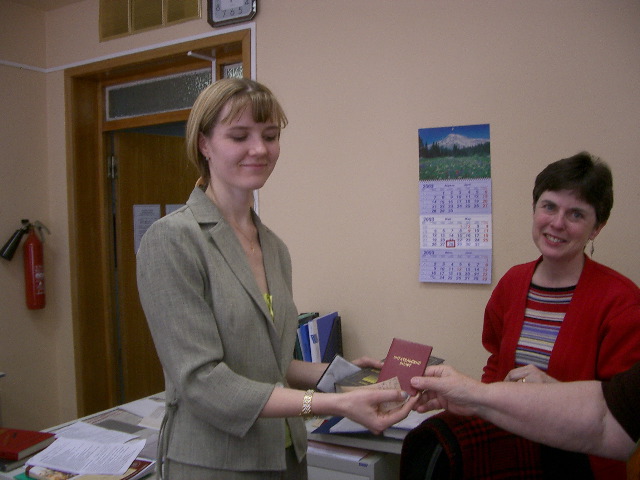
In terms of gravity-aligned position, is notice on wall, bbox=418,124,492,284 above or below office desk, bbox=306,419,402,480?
above

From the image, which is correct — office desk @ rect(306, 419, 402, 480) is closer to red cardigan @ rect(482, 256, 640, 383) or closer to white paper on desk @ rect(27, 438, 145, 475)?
→ red cardigan @ rect(482, 256, 640, 383)

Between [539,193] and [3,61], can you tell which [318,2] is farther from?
[3,61]

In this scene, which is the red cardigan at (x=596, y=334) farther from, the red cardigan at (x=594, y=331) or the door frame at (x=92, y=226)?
A: the door frame at (x=92, y=226)

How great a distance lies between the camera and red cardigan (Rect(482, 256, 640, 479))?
1.47 m

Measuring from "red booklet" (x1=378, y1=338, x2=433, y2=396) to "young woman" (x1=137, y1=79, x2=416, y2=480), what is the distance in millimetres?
82

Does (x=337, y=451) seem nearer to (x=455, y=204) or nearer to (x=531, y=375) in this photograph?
(x=531, y=375)

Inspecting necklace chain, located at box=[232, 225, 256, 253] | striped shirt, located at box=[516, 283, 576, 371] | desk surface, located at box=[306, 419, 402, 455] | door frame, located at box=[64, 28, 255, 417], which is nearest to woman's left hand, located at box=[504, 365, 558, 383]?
striped shirt, located at box=[516, 283, 576, 371]

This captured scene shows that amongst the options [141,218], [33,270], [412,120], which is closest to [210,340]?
[412,120]

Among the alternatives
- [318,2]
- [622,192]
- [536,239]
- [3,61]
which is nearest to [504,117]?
[622,192]

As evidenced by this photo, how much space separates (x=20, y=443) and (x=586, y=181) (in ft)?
6.18

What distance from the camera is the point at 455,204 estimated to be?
2330 mm

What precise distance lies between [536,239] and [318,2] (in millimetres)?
1542

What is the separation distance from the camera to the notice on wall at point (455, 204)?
227 cm

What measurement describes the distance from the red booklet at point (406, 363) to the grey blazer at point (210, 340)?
0.29 meters
